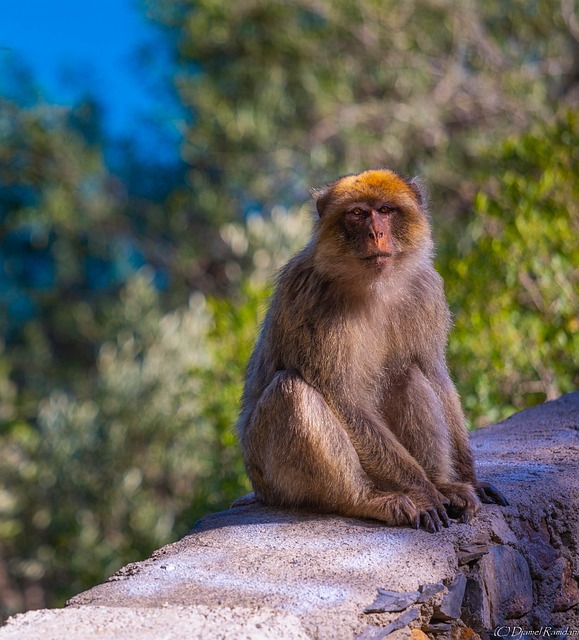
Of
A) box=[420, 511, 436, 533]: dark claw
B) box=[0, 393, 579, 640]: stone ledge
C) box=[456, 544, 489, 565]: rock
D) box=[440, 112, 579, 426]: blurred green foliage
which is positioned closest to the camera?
box=[0, 393, 579, 640]: stone ledge

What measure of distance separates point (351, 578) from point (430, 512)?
643 millimetres

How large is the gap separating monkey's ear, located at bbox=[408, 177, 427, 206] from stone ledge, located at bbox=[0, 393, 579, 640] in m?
1.13

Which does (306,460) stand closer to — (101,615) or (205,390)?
(101,615)

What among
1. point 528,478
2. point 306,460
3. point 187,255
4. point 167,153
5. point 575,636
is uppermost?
point 167,153

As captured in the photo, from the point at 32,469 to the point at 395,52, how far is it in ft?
19.4

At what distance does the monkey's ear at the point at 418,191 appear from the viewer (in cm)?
411

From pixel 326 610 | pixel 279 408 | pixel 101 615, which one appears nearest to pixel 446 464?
pixel 279 408

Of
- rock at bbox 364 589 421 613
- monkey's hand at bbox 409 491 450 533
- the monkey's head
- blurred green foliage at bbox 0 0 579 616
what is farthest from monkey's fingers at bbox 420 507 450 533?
blurred green foliage at bbox 0 0 579 616

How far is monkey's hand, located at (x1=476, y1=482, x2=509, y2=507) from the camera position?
3.79 meters

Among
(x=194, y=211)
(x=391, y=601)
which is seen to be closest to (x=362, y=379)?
(x=391, y=601)

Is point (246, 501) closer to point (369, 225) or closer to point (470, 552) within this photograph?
point (470, 552)

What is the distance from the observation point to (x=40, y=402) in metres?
12.4

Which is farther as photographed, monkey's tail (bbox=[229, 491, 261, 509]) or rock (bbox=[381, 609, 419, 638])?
monkey's tail (bbox=[229, 491, 261, 509])

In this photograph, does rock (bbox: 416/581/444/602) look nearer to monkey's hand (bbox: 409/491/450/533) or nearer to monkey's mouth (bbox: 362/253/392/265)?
monkey's hand (bbox: 409/491/450/533)
